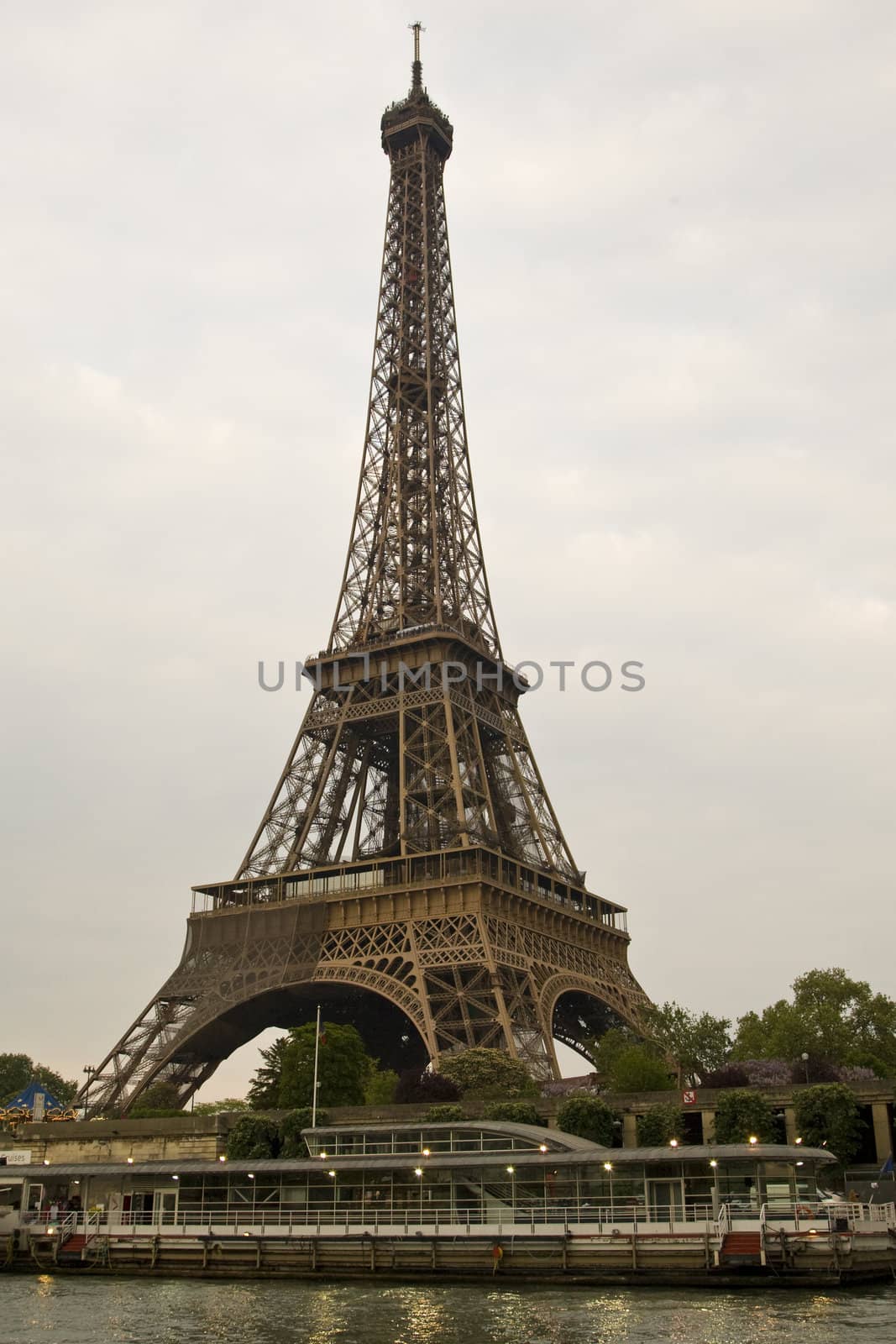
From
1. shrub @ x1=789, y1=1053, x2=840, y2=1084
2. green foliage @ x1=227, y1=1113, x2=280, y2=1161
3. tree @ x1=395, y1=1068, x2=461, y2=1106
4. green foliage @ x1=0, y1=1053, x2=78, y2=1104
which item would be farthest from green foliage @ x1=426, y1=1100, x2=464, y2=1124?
green foliage @ x1=0, y1=1053, x2=78, y2=1104

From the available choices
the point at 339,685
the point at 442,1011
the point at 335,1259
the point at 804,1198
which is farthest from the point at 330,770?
the point at 804,1198

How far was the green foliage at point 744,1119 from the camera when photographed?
174ft

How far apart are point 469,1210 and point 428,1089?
16391mm

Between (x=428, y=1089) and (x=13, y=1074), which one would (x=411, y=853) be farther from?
(x=13, y=1074)

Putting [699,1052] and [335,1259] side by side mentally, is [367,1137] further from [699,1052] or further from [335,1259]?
[699,1052]

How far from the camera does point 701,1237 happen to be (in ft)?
129

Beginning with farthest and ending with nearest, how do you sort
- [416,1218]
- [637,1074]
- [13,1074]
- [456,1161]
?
1. [13,1074]
2. [637,1074]
3. [416,1218]
4. [456,1161]

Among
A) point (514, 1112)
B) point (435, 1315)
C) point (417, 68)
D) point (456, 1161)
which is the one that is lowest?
point (435, 1315)

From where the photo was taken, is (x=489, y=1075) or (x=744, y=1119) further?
(x=489, y=1075)

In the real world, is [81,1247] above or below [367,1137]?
below

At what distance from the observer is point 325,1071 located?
6444 centimetres

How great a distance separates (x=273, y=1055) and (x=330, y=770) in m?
17.4

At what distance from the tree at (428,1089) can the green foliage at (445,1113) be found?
4.25 metres

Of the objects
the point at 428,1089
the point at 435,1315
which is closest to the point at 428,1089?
the point at 428,1089
